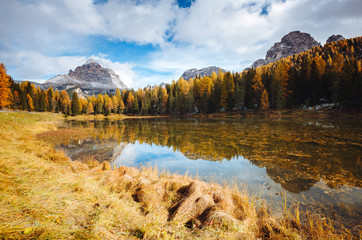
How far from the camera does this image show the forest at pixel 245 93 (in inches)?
1497

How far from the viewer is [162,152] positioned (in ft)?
43.0

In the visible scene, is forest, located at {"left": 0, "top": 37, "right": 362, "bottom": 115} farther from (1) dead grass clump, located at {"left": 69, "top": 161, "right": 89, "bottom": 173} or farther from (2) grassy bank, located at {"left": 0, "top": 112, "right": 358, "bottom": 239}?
(1) dead grass clump, located at {"left": 69, "top": 161, "right": 89, "bottom": 173}

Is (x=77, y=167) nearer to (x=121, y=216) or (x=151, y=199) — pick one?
(x=151, y=199)

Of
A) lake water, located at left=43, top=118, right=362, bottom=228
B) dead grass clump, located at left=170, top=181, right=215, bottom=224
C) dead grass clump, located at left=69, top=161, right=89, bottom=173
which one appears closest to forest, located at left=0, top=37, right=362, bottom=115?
lake water, located at left=43, top=118, right=362, bottom=228

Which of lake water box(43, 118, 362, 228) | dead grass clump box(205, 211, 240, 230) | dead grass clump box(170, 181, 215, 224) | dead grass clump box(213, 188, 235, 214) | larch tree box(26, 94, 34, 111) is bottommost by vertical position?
lake water box(43, 118, 362, 228)

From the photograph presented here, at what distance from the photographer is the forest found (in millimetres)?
38025

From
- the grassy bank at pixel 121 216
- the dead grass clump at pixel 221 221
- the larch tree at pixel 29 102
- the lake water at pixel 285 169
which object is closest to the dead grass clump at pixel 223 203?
the grassy bank at pixel 121 216

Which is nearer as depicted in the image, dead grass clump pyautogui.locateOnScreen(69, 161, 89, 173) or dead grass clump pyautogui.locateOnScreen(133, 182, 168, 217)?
dead grass clump pyautogui.locateOnScreen(133, 182, 168, 217)

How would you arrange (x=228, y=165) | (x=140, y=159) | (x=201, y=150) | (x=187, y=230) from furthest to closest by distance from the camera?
1. (x=201, y=150)
2. (x=140, y=159)
3. (x=228, y=165)
4. (x=187, y=230)

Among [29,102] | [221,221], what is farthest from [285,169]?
[29,102]

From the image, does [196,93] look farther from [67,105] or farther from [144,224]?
[67,105]

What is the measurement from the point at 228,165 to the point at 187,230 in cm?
697

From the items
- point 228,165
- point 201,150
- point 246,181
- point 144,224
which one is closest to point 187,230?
point 144,224

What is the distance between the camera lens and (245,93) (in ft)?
186
